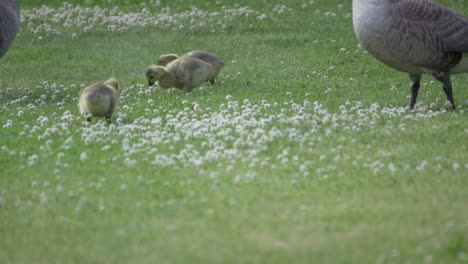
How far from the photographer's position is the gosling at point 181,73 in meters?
13.1

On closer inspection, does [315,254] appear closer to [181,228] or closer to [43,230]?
[181,228]

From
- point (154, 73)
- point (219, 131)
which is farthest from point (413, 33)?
point (154, 73)

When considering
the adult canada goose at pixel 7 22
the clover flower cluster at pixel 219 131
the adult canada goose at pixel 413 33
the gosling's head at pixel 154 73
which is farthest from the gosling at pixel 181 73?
the adult canada goose at pixel 413 33

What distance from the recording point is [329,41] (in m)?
17.1

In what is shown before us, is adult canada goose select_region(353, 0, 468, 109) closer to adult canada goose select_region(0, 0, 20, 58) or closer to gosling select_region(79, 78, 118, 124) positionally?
gosling select_region(79, 78, 118, 124)

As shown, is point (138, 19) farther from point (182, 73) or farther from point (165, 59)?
point (182, 73)

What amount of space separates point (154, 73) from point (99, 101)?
8.73ft

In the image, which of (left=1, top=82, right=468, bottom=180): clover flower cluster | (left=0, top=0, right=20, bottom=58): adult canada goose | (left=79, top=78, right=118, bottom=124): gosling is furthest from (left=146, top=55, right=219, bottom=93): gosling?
(left=0, top=0, right=20, bottom=58): adult canada goose

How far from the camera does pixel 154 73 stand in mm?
13125

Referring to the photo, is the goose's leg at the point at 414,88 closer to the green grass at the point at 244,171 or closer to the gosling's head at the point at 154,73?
the green grass at the point at 244,171

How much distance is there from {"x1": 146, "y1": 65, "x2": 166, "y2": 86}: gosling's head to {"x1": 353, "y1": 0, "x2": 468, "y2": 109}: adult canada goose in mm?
3347

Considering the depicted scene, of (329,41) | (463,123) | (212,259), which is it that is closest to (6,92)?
(329,41)

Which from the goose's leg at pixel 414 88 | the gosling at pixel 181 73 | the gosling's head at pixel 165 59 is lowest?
the gosling's head at pixel 165 59

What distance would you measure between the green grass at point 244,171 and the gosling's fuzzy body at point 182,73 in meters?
0.23
